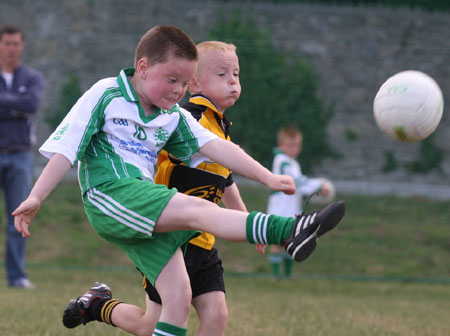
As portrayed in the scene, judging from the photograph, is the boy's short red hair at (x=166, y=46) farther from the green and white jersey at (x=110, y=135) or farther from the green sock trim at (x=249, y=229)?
the green sock trim at (x=249, y=229)

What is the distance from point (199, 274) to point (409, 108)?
1370mm

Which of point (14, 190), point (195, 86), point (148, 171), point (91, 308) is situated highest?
point (195, 86)

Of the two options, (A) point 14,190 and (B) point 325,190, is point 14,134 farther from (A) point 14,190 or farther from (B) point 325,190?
(B) point 325,190

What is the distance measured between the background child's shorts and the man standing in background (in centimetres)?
403

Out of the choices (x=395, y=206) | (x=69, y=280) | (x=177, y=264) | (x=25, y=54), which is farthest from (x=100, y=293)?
(x=25, y=54)

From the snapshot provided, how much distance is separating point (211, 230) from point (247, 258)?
6.68 metres

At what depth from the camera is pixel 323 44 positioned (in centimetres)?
1299

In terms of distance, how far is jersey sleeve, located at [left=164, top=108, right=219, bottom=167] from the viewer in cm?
356

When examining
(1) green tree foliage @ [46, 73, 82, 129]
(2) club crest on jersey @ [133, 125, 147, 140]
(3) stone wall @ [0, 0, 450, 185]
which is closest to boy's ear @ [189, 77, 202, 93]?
(2) club crest on jersey @ [133, 125, 147, 140]

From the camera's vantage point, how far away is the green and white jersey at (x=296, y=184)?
8.42 metres

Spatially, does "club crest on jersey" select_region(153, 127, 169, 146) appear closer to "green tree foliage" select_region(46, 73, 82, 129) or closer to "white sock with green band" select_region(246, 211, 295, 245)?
"white sock with green band" select_region(246, 211, 295, 245)

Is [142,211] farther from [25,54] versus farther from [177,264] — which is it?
[25,54]

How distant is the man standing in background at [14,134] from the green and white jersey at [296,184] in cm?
286

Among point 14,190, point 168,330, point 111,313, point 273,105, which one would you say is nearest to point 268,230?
point 168,330
